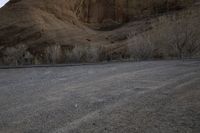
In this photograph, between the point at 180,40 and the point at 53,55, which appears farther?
the point at 53,55

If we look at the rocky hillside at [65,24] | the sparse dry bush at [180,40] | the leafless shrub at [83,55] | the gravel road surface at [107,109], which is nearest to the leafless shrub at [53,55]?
the rocky hillside at [65,24]

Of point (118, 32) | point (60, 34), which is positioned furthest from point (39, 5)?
point (118, 32)

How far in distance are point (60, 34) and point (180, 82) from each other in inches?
1389

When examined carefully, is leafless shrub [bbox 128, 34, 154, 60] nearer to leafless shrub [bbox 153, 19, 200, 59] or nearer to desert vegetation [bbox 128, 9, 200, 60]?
desert vegetation [bbox 128, 9, 200, 60]

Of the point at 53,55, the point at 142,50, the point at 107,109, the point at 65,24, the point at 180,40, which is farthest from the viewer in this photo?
the point at 65,24

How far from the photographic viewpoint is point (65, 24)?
48.6m

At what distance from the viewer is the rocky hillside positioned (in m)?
37.6

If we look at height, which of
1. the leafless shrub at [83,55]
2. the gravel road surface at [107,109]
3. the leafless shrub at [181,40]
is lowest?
the gravel road surface at [107,109]

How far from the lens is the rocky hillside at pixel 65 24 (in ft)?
123

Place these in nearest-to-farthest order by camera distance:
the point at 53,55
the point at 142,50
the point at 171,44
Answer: the point at 142,50
the point at 171,44
the point at 53,55

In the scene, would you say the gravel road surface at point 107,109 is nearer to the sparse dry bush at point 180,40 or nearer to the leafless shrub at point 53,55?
the sparse dry bush at point 180,40

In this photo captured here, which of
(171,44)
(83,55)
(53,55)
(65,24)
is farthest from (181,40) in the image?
(65,24)

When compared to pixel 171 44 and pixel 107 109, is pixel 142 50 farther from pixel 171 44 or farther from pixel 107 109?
pixel 107 109

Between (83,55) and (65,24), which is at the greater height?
(65,24)
